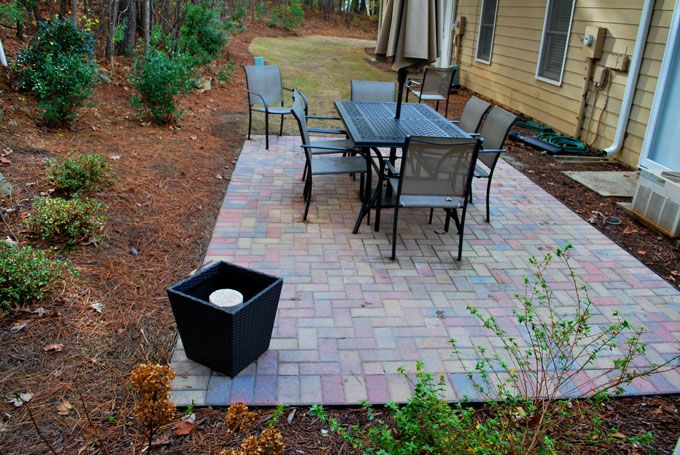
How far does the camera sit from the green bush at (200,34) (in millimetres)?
9047

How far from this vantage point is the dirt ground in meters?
2.14

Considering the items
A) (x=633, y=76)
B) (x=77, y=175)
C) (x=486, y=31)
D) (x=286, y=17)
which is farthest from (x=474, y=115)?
(x=286, y=17)

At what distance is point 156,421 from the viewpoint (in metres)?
1.56

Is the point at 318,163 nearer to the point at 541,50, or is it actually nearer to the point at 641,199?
the point at 641,199

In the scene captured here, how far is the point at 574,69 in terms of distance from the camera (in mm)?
7234

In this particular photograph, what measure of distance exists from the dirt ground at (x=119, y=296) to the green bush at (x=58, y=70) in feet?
0.69

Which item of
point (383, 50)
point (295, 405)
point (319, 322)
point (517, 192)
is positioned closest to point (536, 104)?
point (517, 192)

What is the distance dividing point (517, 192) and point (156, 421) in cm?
442

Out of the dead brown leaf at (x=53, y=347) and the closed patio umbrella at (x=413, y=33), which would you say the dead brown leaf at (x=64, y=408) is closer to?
the dead brown leaf at (x=53, y=347)

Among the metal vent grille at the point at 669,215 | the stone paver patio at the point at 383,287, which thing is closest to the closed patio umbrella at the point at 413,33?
the stone paver patio at the point at 383,287

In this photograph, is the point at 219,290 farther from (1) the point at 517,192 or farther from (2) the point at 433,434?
(1) the point at 517,192

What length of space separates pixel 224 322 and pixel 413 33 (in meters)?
2.85

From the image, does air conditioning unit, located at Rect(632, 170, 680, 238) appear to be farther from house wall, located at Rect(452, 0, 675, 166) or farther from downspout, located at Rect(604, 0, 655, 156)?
downspout, located at Rect(604, 0, 655, 156)

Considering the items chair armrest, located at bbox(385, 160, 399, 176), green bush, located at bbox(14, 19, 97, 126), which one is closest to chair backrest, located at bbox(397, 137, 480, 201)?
chair armrest, located at bbox(385, 160, 399, 176)
